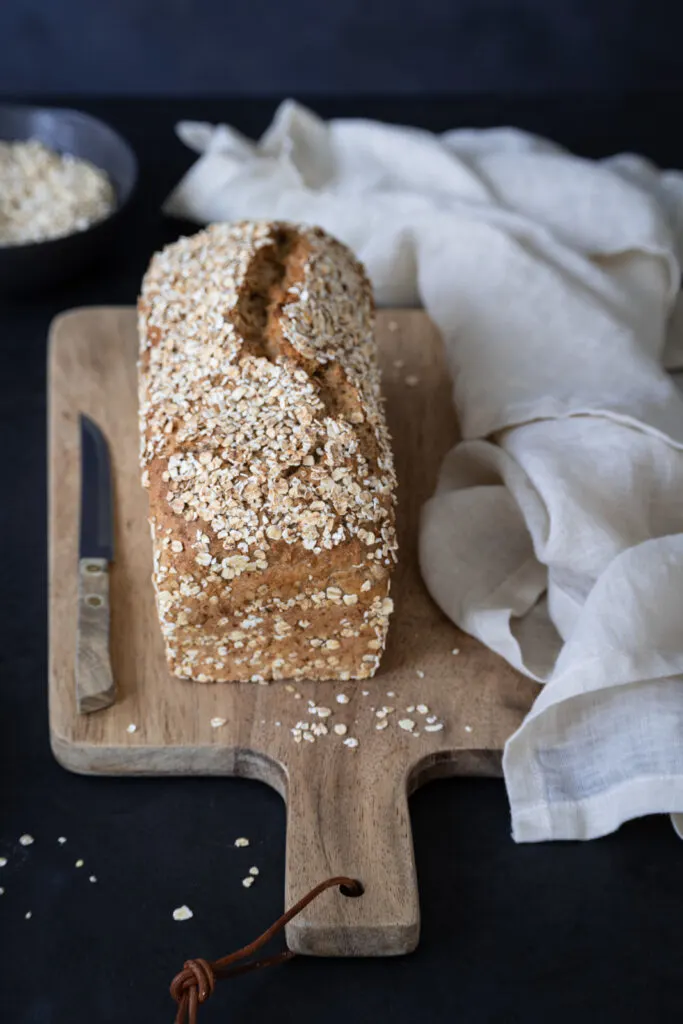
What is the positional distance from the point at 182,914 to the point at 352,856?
0.17 meters

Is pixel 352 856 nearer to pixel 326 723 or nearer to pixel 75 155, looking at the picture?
pixel 326 723

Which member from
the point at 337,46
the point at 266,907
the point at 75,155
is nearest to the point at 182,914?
the point at 266,907

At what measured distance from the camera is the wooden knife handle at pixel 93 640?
→ 137cm

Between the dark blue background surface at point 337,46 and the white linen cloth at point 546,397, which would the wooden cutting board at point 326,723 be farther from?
the dark blue background surface at point 337,46

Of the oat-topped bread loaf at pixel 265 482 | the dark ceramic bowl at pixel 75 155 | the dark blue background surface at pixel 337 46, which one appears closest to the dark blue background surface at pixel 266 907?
the oat-topped bread loaf at pixel 265 482

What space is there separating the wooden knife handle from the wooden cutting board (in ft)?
0.06

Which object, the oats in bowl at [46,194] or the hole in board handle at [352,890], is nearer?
the hole in board handle at [352,890]

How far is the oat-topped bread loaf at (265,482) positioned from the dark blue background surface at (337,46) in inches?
36.9

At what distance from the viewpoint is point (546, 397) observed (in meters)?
1.59

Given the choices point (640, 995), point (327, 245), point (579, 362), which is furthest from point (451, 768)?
point (327, 245)

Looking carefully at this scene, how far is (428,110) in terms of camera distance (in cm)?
238

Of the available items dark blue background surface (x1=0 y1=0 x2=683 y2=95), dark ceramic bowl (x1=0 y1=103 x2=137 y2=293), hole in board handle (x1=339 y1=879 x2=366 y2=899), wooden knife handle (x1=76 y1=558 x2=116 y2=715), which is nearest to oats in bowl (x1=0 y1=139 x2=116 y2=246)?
dark ceramic bowl (x1=0 y1=103 x2=137 y2=293)

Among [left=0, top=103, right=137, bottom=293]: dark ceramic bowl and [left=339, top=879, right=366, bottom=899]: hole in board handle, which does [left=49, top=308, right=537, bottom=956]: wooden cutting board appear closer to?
[left=339, top=879, right=366, bottom=899]: hole in board handle

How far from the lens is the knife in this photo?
1375mm
